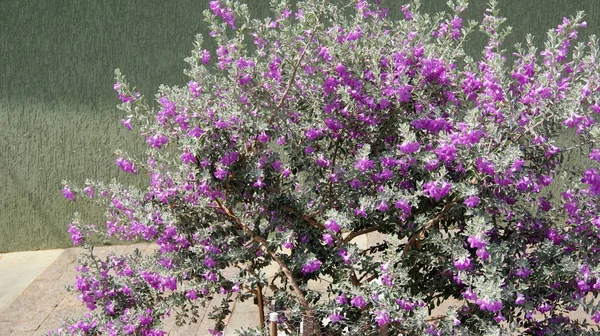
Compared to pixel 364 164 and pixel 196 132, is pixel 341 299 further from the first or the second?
pixel 196 132

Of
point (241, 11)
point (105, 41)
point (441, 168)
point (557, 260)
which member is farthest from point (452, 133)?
point (105, 41)

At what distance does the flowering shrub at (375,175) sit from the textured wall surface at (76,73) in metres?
3.22

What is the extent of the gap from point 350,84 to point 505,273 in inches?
34.3

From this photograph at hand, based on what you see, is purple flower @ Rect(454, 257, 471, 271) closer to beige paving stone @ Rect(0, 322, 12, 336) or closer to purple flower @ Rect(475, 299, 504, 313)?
purple flower @ Rect(475, 299, 504, 313)

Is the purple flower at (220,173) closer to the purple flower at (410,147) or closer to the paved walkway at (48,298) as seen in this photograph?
the purple flower at (410,147)

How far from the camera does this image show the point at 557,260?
2.96m

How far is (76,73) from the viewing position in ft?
20.9

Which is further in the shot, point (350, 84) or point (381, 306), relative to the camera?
point (350, 84)

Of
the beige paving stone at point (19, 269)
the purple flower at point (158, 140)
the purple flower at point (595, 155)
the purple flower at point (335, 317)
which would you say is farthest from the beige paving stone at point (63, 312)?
the purple flower at point (595, 155)

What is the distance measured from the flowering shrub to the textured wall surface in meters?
3.22

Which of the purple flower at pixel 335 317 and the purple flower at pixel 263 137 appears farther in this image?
the purple flower at pixel 335 317

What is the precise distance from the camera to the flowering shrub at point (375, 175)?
280cm

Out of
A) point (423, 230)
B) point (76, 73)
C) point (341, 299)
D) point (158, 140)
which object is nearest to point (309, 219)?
point (341, 299)

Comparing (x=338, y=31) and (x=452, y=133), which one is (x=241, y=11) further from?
(x=452, y=133)
